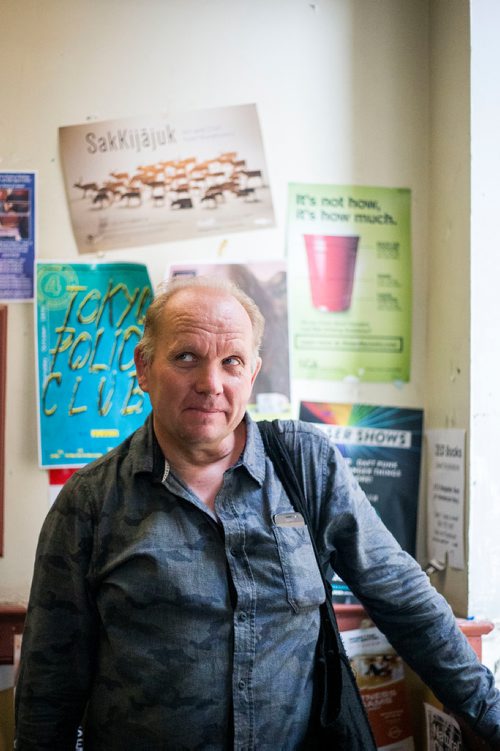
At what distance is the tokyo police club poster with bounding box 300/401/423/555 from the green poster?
8cm

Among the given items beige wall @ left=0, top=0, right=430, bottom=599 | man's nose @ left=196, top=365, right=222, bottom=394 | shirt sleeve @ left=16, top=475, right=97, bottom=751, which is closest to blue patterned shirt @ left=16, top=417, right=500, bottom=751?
shirt sleeve @ left=16, top=475, right=97, bottom=751

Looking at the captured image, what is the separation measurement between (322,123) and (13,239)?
2.52 feet

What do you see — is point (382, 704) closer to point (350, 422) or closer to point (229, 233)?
point (350, 422)

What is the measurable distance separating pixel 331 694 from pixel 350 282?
2.94 ft

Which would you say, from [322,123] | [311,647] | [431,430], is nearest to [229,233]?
[322,123]

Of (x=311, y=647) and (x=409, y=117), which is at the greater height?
(x=409, y=117)

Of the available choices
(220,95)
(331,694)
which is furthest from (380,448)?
(220,95)

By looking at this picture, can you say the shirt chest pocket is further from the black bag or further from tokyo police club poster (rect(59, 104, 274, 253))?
tokyo police club poster (rect(59, 104, 274, 253))

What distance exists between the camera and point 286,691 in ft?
3.40

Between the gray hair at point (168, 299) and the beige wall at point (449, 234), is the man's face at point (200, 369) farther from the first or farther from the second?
the beige wall at point (449, 234)

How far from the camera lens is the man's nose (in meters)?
1.04

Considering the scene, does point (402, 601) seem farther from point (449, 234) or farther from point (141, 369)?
point (449, 234)

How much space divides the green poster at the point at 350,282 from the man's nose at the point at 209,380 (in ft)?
1.66

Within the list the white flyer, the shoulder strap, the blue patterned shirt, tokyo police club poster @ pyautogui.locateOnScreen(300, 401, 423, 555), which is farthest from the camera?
tokyo police club poster @ pyautogui.locateOnScreen(300, 401, 423, 555)
